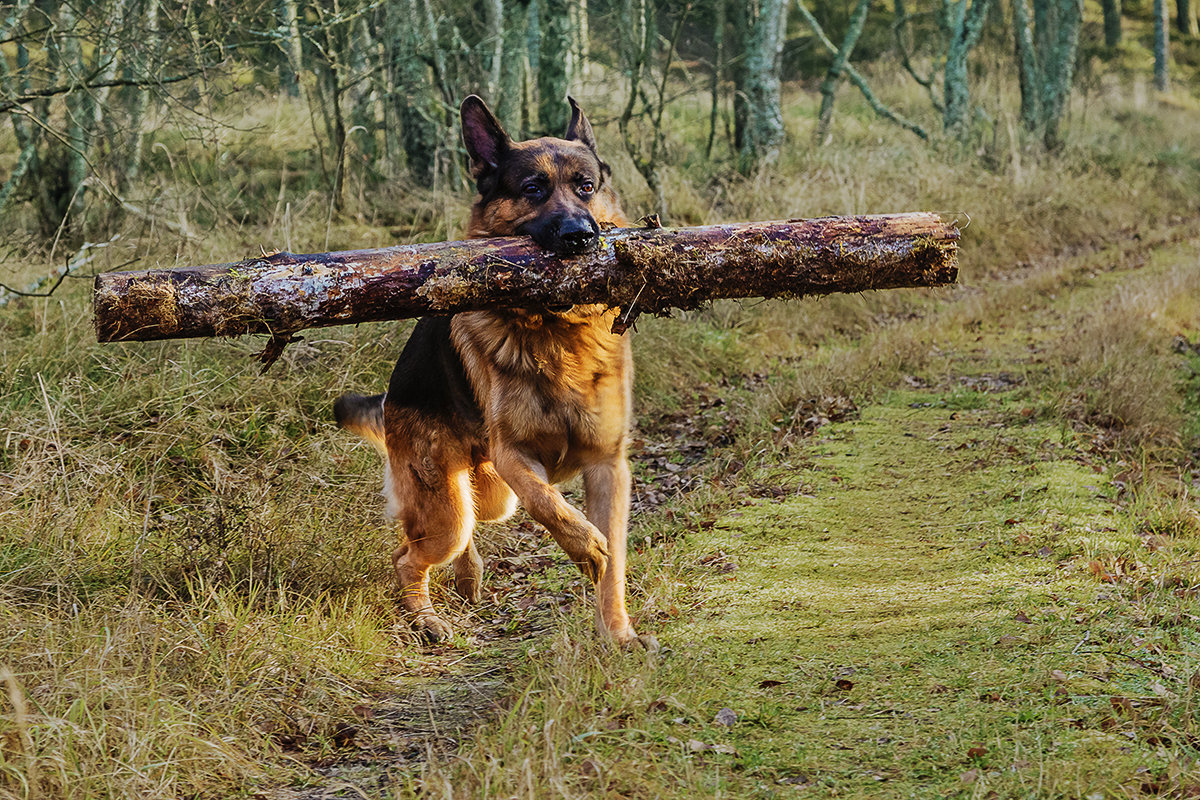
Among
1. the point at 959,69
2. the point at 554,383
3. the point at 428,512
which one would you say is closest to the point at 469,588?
the point at 428,512

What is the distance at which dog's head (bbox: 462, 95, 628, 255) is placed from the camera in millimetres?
4188

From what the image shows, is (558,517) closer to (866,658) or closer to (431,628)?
(431,628)

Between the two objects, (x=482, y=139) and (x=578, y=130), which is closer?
(x=482, y=139)

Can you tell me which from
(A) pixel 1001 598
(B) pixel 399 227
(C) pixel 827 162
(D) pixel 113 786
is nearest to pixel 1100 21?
(C) pixel 827 162

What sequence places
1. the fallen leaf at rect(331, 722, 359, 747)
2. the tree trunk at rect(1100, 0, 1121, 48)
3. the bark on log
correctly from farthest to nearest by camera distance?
the tree trunk at rect(1100, 0, 1121, 48), the bark on log, the fallen leaf at rect(331, 722, 359, 747)

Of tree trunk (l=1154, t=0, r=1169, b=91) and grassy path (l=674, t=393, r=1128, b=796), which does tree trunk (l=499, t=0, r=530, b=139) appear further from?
tree trunk (l=1154, t=0, r=1169, b=91)

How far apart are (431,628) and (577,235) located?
185cm

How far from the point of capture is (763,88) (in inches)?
512

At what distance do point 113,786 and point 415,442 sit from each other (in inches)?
82.1

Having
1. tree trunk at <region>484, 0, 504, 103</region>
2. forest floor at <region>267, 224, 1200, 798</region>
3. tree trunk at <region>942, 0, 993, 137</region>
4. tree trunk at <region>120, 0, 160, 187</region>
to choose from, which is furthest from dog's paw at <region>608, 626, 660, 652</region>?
tree trunk at <region>942, 0, 993, 137</region>

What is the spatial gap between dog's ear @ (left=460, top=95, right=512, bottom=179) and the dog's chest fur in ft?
2.59

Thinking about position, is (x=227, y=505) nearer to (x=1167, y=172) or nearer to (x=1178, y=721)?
(x=1178, y=721)

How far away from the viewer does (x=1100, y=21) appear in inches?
1361

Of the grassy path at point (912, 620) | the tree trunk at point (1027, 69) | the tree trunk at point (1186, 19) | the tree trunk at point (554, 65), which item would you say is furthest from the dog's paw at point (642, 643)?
the tree trunk at point (1186, 19)
